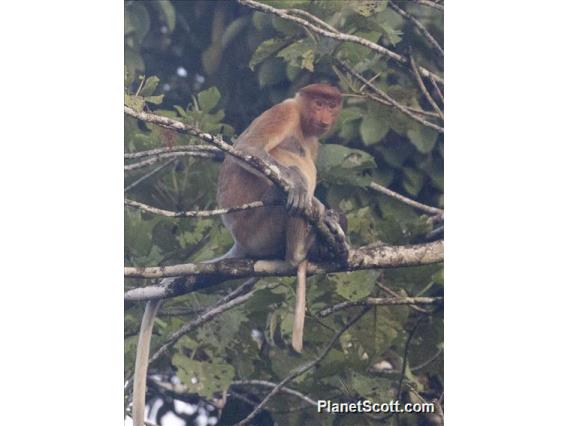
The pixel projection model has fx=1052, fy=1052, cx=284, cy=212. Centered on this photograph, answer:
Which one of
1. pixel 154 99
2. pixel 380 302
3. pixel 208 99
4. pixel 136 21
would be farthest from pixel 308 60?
pixel 380 302

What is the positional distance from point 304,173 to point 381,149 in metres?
0.45

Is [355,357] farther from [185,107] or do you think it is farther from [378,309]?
[185,107]

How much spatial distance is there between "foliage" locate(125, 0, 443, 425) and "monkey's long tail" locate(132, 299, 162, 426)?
0.05 meters

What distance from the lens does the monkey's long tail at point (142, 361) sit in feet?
18.1

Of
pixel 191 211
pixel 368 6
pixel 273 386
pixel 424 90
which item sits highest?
pixel 368 6

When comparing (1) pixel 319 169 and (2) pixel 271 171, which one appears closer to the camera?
(2) pixel 271 171

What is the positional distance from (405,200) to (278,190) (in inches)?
27.3

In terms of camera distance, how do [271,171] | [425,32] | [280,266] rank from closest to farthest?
[271,171], [425,32], [280,266]

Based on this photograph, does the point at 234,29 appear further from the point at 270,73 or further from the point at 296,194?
the point at 296,194

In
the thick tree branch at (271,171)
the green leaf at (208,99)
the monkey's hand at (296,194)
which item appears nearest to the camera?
the thick tree branch at (271,171)

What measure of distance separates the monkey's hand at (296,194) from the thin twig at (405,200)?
426mm

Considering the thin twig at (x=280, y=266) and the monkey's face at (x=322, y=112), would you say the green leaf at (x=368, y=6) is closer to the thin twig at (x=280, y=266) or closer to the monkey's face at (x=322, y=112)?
the monkey's face at (x=322, y=112)

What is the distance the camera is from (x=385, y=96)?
5656mm

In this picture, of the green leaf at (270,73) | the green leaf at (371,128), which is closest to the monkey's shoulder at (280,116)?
the green leaf at (270,73)
